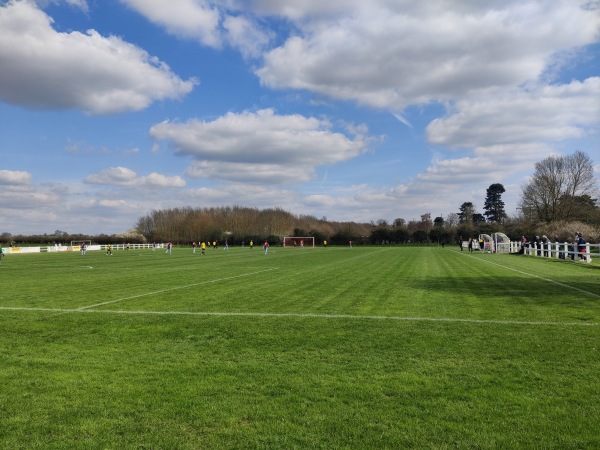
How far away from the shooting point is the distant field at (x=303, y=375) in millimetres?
4059

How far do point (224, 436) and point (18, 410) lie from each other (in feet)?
7.55

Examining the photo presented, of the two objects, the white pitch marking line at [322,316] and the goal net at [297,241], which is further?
the goal net at [297,241]

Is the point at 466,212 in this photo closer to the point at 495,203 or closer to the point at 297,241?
the point at 495,203

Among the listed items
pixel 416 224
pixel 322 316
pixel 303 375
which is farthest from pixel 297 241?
pixel 303 375

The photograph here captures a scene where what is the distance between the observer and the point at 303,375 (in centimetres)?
569

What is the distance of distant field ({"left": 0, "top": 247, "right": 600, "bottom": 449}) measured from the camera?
13.3 feet

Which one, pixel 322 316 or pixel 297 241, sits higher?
pixel 297 241

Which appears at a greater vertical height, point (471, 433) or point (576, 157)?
point (576, 157)

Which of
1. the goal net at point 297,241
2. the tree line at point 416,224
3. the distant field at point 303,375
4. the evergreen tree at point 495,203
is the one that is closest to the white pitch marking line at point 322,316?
the distant field at point 303,375

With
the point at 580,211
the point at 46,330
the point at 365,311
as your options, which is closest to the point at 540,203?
the point at 580,211

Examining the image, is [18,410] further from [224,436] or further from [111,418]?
[224,436]

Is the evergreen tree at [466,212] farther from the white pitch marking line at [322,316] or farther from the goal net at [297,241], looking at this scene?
the white pitch marking line at [322,316]

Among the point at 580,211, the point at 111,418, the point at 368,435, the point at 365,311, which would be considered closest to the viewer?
the point at 368,435

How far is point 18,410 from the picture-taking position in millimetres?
4637
